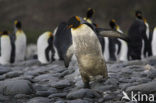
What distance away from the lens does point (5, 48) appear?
9.12 meters

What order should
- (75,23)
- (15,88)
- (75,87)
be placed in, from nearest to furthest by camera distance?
(15,88) → (75,23) → (75,87)

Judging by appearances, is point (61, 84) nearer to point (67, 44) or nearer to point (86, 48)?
point (86, 48)

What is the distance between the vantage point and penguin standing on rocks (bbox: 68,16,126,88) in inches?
167

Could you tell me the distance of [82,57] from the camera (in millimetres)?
4301

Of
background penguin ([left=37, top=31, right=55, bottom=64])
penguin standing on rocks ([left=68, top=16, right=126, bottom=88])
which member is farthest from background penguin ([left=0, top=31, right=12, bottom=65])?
penguin standing on rocks ([left=68, top=16, right=126, bottom=88])

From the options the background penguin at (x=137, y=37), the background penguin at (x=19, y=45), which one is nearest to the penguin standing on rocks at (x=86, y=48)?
the background penguin at (x=137, y=37)

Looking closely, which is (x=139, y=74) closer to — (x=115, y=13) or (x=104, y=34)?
(x=104, y=34)

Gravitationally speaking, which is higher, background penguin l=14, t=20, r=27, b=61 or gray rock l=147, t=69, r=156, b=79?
background penguin l=14, t=20, r=27, b=61

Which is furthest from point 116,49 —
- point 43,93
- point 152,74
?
point 43,93

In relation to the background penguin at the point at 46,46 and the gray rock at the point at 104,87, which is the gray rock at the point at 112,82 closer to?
the gray rock at the point at 104,87

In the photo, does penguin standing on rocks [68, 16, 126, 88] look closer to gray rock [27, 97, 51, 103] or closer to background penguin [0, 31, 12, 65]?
gray rock [27, 97, 51, 103]

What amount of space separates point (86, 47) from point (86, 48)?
0.05 feet

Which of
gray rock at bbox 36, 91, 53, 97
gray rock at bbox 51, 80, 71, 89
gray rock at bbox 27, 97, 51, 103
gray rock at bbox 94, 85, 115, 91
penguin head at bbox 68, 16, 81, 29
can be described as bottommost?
gray rock at bbox 27, 97, 51, 103

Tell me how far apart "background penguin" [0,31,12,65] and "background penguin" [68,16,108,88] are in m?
5.17
